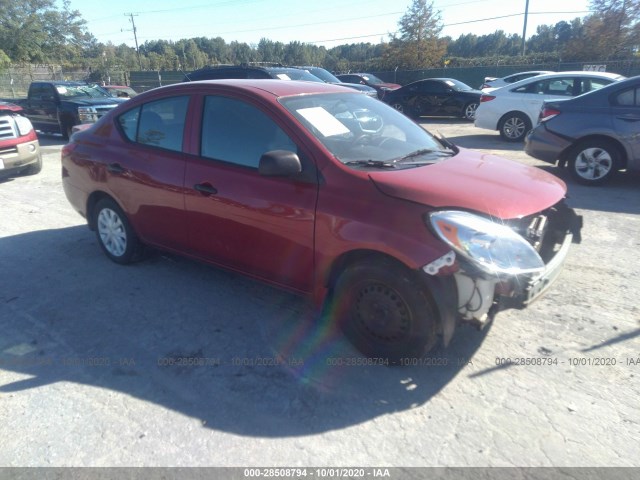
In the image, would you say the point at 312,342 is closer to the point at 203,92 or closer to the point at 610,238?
the point at 203,92

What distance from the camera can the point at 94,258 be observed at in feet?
16.6

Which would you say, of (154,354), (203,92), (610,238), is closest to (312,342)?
(154,354)

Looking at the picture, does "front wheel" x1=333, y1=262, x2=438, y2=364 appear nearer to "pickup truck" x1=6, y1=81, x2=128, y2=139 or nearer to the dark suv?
the dark suv

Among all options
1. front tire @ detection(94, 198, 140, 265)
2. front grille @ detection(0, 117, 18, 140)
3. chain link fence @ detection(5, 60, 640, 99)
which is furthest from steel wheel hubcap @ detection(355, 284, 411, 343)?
chain link fence @ detection(5, 60, 640, 99)

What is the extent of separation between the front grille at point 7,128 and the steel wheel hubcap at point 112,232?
501 centimetres

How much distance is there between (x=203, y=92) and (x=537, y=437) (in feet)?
10.9

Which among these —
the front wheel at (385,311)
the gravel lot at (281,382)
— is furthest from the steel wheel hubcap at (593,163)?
the front wheel at (385,311)

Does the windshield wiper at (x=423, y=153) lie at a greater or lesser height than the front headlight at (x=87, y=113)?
greater

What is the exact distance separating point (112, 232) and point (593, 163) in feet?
21.9

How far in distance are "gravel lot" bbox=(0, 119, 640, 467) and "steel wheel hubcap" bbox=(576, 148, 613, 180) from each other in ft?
9.85

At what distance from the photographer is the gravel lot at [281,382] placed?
8.09 ft

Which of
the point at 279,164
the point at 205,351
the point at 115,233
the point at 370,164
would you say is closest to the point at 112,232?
the point at 115,233

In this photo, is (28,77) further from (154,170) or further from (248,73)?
(154,170)

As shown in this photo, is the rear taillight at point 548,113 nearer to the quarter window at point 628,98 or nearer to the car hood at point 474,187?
the quarter window at point 628,98
